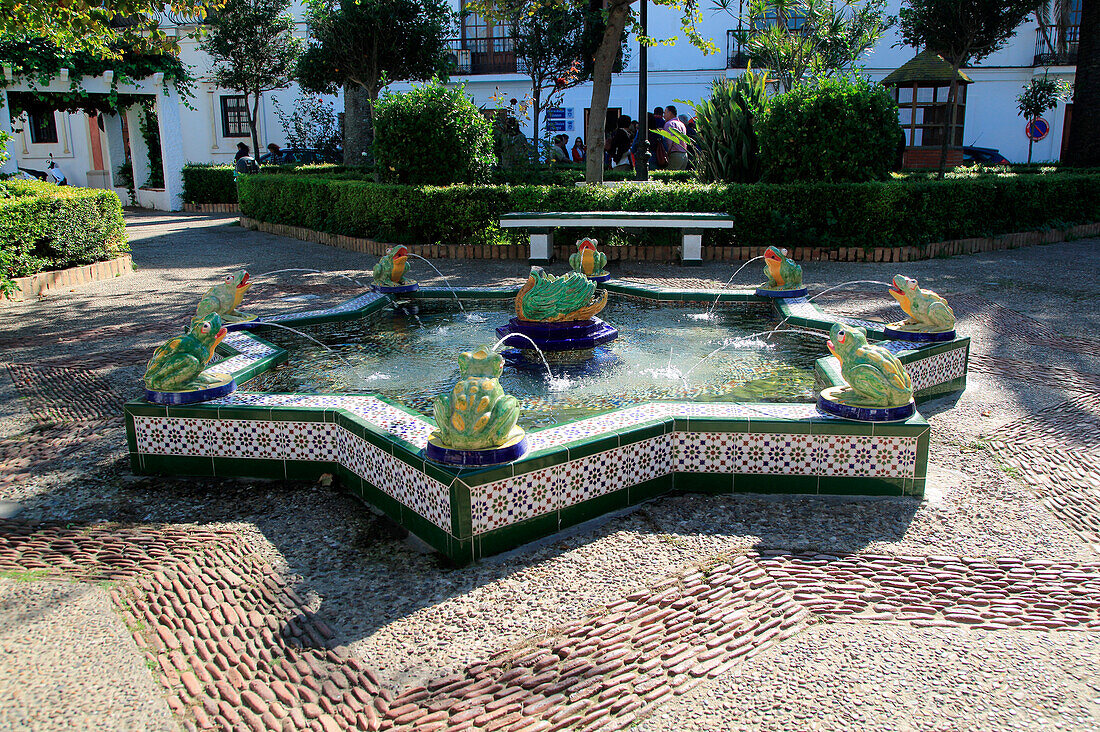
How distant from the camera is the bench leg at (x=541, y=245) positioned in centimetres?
1127

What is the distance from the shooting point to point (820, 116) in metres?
11.4

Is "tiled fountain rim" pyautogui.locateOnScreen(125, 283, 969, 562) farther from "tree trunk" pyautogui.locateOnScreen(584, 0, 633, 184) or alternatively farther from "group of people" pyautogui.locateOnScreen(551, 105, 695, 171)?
"group of people" pyautogui.locateOnScreen(551, 105, 695, 171)

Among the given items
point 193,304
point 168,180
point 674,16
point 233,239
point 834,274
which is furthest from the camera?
point 674,16

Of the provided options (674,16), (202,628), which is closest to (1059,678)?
(202,628)

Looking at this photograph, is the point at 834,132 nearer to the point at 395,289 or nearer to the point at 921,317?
the point at 921,317

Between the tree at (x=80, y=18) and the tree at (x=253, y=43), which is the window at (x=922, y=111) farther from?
the tree at (x=80, y=18)

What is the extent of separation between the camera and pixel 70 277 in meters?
10.1

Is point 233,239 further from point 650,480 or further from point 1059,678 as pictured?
point 1059,678

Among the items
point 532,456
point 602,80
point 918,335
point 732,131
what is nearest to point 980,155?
point 732,131

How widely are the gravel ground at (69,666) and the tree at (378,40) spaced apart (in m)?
13.5

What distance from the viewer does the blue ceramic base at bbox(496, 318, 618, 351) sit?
6082 millimetres

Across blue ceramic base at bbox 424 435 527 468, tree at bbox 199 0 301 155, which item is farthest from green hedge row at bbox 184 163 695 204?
blue ceramic base at bbox 424 435 527 468

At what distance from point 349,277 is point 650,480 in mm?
7206

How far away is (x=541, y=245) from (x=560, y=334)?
5.37 metres
